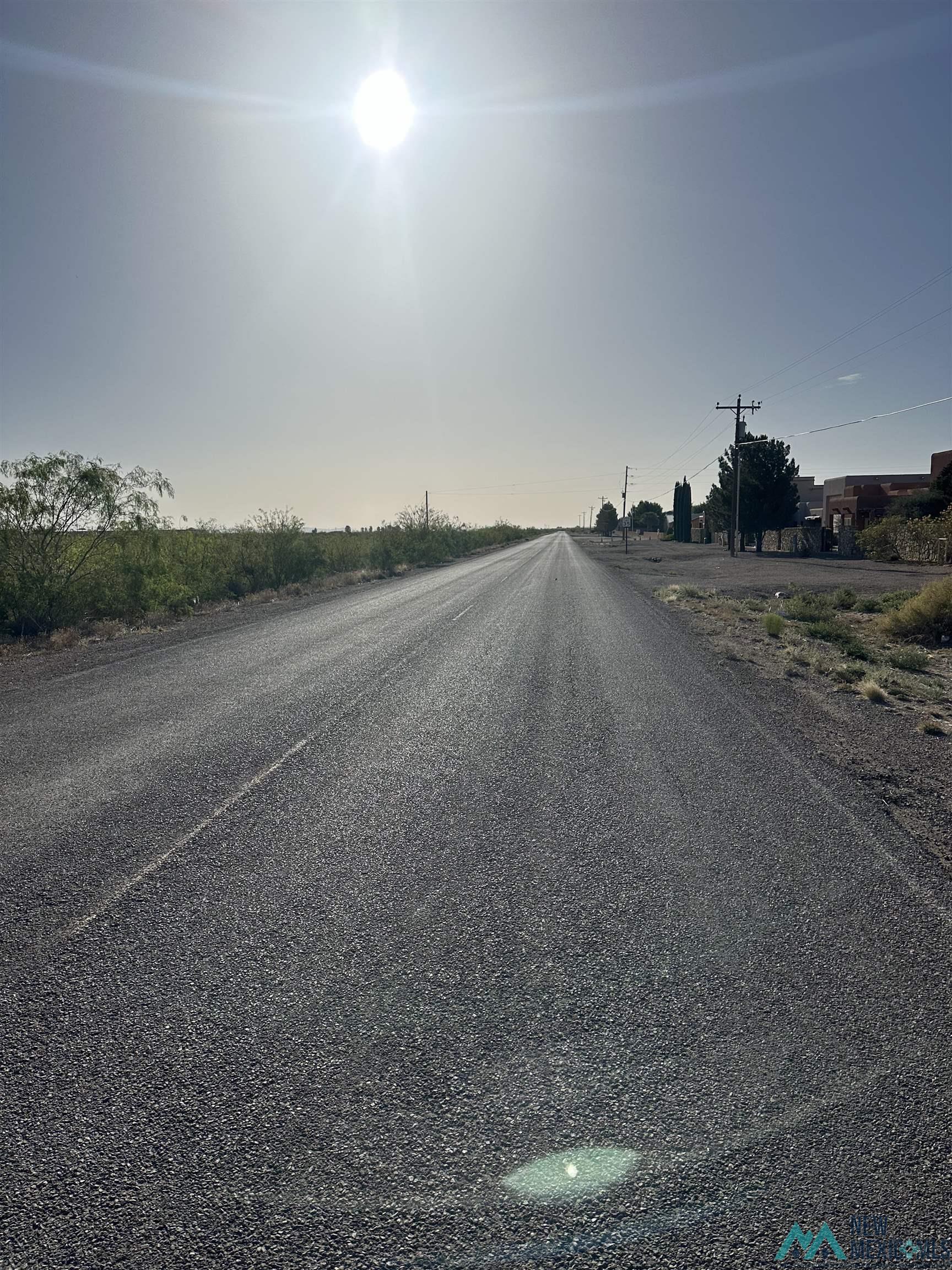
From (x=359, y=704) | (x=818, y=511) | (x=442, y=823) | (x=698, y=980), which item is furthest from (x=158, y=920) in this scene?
(x=818, y=511)

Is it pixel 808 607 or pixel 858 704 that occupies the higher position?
pixel 808 607

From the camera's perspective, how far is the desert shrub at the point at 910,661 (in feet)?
37.2

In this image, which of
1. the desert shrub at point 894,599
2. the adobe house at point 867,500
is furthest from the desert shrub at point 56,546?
the adobe house at point 867,500

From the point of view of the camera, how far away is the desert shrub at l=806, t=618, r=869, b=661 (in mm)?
12148

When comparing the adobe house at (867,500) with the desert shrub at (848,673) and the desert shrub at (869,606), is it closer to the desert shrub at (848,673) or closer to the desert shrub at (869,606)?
the desert shrub at (869,606)

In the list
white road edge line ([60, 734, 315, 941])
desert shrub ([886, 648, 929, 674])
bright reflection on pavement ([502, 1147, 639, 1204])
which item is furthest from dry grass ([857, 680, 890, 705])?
bright reflection on pavement ([502, 1147, 639, 1204])

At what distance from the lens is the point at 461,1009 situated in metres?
3.10

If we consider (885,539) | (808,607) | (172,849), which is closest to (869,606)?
(808,607)

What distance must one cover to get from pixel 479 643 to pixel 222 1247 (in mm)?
11207

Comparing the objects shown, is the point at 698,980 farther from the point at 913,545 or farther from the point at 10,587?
the point at 913,545

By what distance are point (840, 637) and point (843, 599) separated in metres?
6.97

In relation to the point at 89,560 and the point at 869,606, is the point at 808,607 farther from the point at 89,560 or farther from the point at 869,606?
the point at 89,560

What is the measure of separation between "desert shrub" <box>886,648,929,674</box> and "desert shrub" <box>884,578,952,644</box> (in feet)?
6.73

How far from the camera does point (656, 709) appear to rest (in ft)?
27.6
